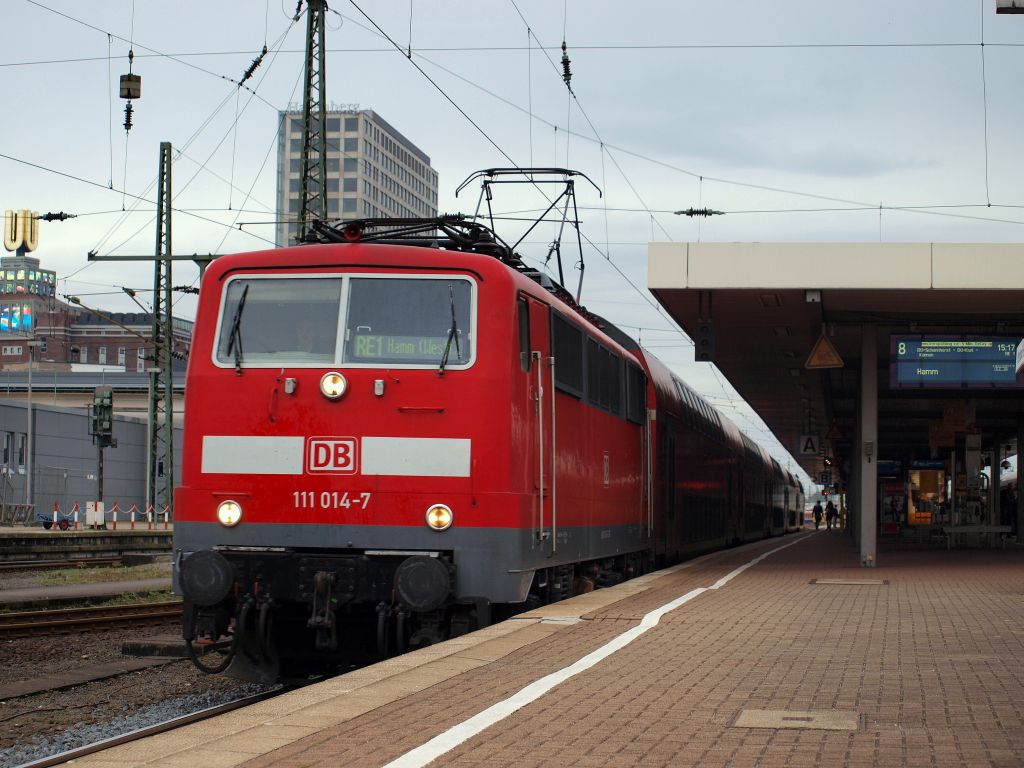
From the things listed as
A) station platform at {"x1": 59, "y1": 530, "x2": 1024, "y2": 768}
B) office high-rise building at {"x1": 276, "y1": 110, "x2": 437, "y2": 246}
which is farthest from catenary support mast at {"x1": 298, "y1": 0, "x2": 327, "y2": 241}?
office high-rise building at {"x1": 276, "y1": 110, "x2": 437, "y2": 246}

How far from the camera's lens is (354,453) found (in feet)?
33.1

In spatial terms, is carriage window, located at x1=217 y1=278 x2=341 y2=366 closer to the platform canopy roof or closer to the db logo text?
the db logo text

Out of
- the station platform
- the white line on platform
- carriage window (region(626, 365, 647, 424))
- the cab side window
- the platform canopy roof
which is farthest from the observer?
the platform canopy roof

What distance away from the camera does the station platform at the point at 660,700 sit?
5844mm

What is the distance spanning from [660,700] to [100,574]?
1832 centimetres

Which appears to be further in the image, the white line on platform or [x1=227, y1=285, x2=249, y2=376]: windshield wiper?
[x1=227, y1=285, x2=249, y2=376]: windshield wiper

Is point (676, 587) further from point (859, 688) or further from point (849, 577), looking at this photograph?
point (859, 688)

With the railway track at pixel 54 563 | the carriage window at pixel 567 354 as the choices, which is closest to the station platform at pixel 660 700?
the carriage window at pixel 567 354

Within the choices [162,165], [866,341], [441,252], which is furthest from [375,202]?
[441,252]

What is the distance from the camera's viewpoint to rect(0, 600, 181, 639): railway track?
14.8m

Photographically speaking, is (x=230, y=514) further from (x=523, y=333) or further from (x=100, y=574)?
(x=100, y=574)

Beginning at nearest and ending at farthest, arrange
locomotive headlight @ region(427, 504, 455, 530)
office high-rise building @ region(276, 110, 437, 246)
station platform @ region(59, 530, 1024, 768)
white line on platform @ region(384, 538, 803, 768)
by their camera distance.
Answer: white line on platform @ region(384, 538, 803, 768) < station platform @ region(59, 530, 1024, 768) < locomotive headlight @ region(427, 504, 455, 530) < office high-rise building @ region(276, 110, 437, 246)

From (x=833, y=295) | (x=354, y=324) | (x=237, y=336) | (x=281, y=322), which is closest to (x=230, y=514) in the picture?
(x=237, y=336)

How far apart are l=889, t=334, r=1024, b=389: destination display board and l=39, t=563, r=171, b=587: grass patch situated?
1353cm
